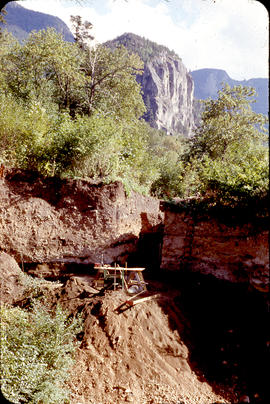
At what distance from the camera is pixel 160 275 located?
833 cm

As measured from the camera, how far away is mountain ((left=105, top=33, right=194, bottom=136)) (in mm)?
79688

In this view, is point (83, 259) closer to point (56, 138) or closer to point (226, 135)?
point (56, 138)

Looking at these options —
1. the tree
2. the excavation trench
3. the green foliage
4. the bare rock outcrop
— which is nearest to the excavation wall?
the excavation trench

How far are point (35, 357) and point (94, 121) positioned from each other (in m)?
7.79

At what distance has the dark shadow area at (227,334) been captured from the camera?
489 cm

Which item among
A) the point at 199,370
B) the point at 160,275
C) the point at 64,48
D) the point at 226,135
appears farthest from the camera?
the point at 226,135

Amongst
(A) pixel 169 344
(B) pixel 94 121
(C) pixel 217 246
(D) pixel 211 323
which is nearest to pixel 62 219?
(B) pixel 94 121

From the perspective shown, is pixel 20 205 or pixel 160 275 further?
pixel 160 275

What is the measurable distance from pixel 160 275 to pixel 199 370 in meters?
3.34

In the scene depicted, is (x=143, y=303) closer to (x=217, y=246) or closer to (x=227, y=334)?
(x=227, y=334)

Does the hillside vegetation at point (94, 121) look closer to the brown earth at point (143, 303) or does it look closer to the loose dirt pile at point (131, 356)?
the brown earth at point (143, 303)

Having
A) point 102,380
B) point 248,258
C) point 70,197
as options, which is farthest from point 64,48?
point 102,380

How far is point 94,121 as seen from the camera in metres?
8.74

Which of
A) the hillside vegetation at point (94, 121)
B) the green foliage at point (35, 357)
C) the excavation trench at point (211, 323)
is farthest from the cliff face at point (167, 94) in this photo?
the green foliage at point (35, 357)
